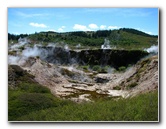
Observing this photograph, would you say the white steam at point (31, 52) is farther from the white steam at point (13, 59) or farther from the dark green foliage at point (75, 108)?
the dark green foliage at point (75, 108)

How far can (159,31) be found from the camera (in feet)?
23.2

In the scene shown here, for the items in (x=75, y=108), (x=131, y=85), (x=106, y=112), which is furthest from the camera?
(x=131, y=85)

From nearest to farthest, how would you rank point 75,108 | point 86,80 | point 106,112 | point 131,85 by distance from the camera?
point 106,112 < point 75,108 < point 131,85 < point 86,80

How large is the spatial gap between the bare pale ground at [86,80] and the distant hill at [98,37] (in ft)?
1.65

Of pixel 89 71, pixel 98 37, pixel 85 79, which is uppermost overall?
pixel 98 37

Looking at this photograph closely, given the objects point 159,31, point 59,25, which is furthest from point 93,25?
point 159,31

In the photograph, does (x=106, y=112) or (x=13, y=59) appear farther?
(x=13, y=59)

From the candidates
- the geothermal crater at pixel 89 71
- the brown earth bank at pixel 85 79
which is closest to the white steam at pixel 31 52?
the geothermal crater at pixel 89 71

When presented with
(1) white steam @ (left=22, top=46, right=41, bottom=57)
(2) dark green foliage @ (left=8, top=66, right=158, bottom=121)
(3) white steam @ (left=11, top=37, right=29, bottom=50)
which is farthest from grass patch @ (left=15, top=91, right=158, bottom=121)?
(1) white steam @ (left=22, top=46, right=41, bottom=57)

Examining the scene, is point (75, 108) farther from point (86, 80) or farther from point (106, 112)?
point (86, 80)

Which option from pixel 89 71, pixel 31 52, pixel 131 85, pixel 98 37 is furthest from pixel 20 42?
pixel 131 85

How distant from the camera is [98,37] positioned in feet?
26.0

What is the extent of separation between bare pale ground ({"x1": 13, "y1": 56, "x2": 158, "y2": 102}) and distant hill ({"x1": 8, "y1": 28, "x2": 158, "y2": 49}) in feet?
1.65

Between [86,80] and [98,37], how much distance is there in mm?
1416
